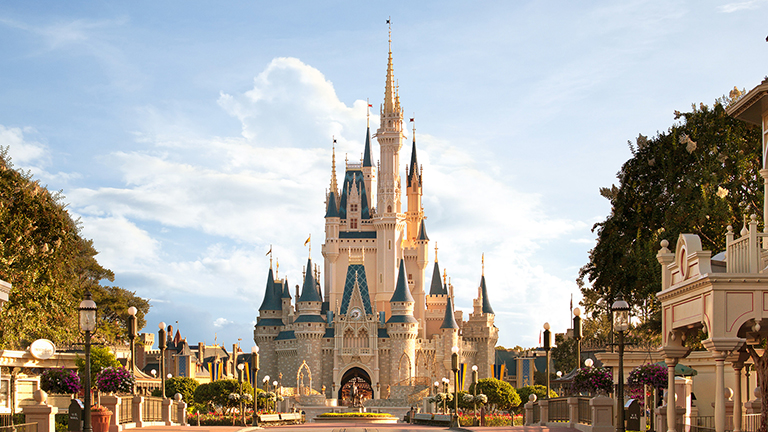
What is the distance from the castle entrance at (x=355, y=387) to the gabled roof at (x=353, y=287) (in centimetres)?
635

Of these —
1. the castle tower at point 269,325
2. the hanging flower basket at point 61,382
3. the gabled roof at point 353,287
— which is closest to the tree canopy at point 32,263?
the hanging flower basket at point 61,382

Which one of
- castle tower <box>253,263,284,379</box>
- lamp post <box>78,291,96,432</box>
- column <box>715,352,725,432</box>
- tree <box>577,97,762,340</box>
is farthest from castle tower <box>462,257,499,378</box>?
column <box>715,352,725,432</box>

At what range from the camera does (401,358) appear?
3730 inches

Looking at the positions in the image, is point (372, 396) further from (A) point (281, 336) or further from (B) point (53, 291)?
(B) point (53, 291)

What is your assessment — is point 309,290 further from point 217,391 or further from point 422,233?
point 217,391

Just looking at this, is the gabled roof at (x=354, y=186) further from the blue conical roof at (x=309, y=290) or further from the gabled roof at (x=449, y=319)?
the gabled roof at (x=449, y=319)

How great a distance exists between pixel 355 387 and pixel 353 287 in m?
10.7

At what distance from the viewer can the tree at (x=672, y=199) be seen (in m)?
32.1

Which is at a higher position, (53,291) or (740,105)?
(740,105)

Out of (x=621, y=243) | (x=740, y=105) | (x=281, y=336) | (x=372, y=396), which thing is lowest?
(x=372, y=396)

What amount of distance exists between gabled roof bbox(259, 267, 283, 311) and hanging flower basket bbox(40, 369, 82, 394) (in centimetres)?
7607

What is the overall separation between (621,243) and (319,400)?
55.2 metres

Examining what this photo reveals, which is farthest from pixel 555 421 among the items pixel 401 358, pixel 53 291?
pixel 401 358

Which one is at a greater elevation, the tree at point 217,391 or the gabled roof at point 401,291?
the gabled roof at point 401,291
